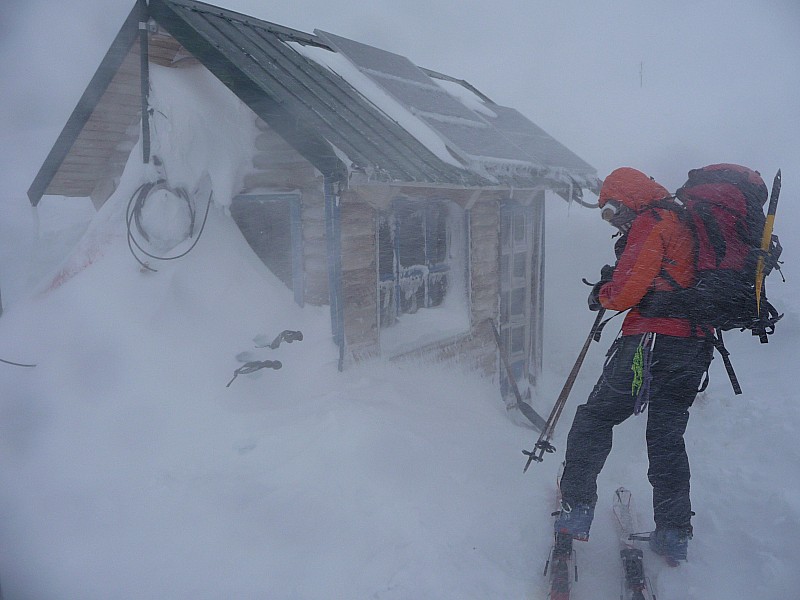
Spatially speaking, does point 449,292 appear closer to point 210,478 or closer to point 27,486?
point 210,478

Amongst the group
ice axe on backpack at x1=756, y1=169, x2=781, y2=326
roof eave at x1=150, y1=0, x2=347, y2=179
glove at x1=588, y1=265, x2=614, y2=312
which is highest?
roof eave at x1=150, y1=0, x2=347, y2=179

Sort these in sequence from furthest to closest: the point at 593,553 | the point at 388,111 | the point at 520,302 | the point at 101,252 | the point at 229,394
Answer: the point at 520,302
the point at 388,111
the point at 101,252
the point at 229,394
the point at 593,553

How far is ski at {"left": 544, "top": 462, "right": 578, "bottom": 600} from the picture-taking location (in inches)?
121

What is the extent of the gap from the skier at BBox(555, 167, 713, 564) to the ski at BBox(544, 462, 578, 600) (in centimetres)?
8

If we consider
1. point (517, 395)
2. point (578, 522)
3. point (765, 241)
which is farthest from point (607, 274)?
point (517, 395)

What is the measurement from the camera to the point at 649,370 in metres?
3.27

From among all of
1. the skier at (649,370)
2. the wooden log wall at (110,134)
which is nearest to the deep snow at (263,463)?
the skier at (649,370)

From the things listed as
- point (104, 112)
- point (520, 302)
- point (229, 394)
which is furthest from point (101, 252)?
point (520, 302)

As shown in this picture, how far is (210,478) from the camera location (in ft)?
12.4

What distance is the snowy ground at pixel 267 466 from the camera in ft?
10.3

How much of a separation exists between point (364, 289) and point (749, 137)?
98.7 feet

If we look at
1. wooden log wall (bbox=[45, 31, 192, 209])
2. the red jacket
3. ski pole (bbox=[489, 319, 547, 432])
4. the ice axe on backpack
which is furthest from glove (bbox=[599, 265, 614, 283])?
wooden log wall (bbox=[45, 31, 192, 209])

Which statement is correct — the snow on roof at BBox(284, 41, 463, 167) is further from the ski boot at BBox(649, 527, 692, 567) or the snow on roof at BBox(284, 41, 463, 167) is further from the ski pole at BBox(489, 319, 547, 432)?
the ski boot at BBox(649, 527, 692, 567)

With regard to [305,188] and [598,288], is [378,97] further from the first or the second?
[598,288]
